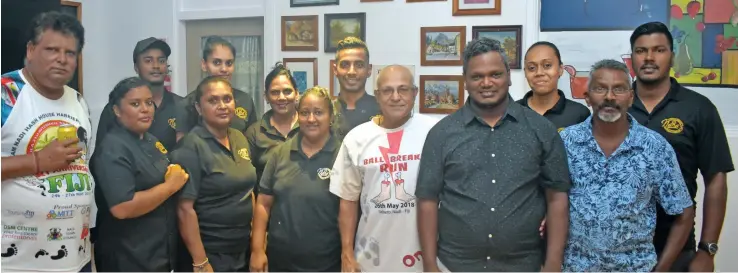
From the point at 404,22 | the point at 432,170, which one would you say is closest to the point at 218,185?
the point at 432,170

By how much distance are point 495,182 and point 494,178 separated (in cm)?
1

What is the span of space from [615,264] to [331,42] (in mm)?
1587

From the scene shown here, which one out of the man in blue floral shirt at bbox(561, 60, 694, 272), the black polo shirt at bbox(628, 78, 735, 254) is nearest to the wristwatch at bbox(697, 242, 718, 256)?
the black polo shirt at bbox(628, 78, 735, 254)

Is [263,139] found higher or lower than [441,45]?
lower

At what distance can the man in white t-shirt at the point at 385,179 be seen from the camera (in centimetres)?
214

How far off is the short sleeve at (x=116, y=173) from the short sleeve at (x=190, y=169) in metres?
0.18

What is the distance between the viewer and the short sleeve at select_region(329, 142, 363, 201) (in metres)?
2.23

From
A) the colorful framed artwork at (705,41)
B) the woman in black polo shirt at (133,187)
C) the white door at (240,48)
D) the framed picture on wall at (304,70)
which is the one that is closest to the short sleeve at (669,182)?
the colorful framed artwork at (705,41)

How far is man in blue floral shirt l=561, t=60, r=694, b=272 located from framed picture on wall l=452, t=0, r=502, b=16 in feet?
3.13

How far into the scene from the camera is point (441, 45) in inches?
114

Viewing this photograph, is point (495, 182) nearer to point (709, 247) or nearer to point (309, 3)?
point (709, 247)

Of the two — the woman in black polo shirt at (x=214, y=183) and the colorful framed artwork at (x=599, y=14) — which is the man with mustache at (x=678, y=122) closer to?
the colorful framed artwork at (x=599, y=14)

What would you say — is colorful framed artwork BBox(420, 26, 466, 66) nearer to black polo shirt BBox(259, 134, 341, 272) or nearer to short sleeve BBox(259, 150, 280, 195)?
black polo shirt BBox(259, 134, 341, 272)

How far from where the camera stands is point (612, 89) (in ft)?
6.42
